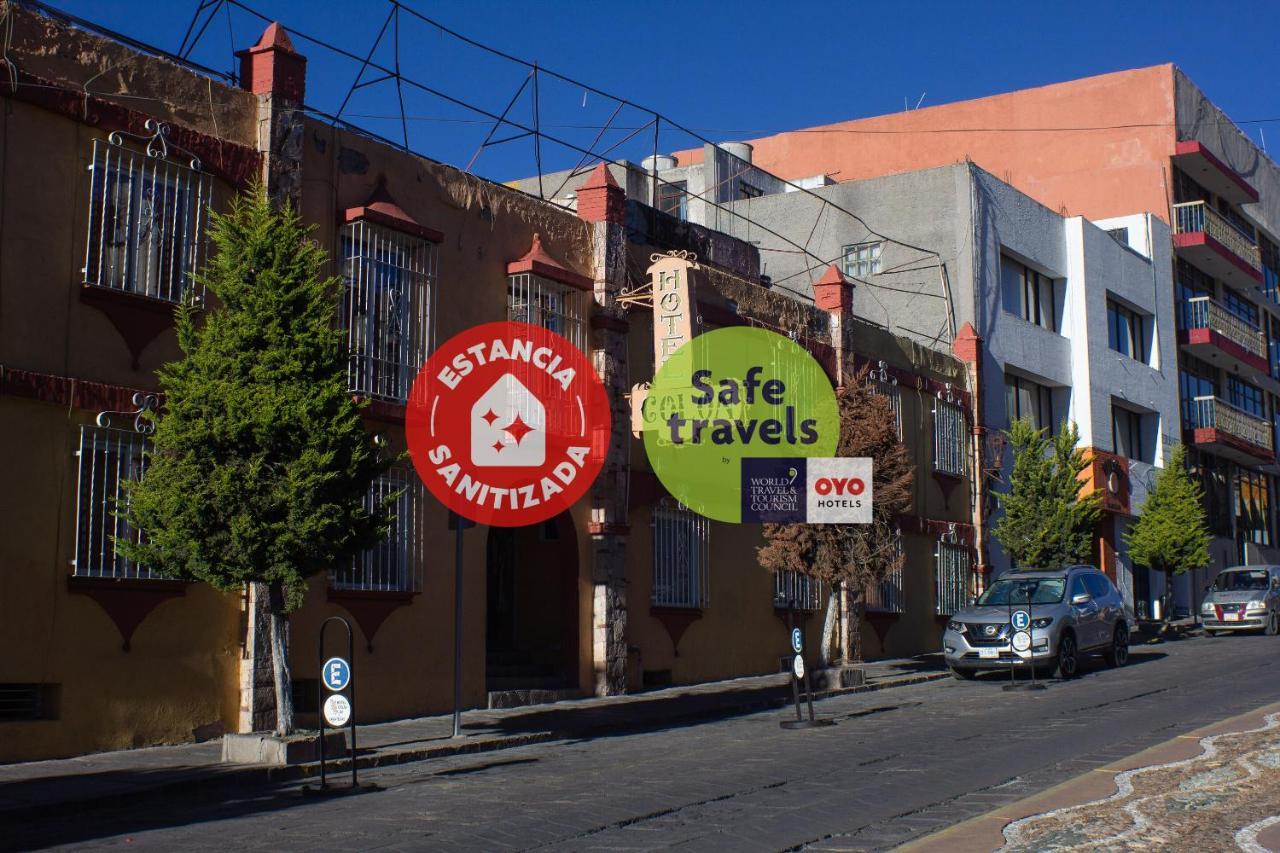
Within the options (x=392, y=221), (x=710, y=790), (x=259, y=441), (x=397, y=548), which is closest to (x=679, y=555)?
(x=397, y=548)

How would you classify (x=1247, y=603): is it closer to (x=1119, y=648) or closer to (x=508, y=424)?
(x=1119, y=648)

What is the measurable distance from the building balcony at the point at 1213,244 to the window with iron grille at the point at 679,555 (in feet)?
81.7

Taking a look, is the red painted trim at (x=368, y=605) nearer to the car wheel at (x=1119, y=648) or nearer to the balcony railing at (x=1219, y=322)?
the car wheel at (x=1119, y=648)

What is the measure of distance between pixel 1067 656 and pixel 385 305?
11706 mm

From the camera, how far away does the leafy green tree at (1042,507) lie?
2939cm

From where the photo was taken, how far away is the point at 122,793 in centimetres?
1133

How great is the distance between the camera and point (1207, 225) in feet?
137

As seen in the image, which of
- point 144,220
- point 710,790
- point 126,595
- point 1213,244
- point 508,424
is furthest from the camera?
point 1213,244

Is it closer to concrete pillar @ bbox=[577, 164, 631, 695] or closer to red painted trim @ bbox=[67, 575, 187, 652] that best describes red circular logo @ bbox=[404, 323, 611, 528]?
concrete pillar @ bbox=[577, 164, 631, 695]

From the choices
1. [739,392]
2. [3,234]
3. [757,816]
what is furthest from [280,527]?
[739,392]

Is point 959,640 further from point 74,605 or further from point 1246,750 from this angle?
point 74,605

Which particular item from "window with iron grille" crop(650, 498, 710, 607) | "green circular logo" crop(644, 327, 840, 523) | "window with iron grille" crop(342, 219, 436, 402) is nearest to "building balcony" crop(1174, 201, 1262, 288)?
"green circular logo" crop(644, 327, 840, 523)

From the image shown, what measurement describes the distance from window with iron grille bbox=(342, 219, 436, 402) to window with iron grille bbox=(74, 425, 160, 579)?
312 centimetres

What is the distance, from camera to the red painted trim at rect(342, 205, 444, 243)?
16.9 m
